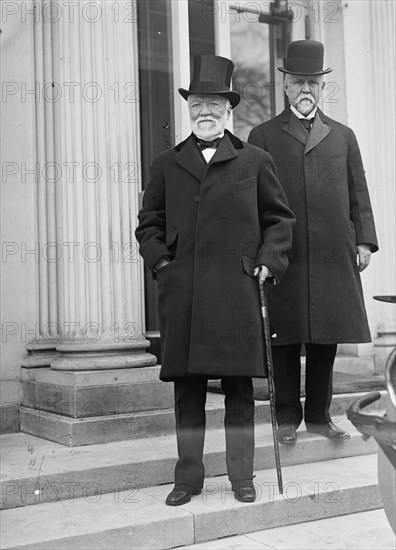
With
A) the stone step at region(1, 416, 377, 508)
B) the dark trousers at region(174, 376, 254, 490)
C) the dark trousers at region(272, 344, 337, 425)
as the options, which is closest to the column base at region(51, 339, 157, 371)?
the stone step at region(1, 416, 377, 508)

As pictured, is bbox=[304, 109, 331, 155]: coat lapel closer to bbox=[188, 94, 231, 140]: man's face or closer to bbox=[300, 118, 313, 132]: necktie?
bbox=[300, 118, 313, 132]: necktie

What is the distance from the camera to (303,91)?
4996 millimetres

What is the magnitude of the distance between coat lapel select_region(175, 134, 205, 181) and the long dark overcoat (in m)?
0.79

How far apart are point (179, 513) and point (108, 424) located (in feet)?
4.11

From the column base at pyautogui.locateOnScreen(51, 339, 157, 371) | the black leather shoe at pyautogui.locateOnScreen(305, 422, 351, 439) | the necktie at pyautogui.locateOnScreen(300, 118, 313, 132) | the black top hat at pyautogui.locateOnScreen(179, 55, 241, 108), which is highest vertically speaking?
the black top hat at pyautogui.locateOnScreen(179, 55, 241, 108)

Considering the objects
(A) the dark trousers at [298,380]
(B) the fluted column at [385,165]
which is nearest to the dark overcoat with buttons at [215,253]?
(A) the dark trousers at [298,380]

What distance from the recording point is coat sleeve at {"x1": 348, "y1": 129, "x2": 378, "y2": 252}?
504 cm

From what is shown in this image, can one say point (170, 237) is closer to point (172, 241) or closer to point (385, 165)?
point (172, 241)

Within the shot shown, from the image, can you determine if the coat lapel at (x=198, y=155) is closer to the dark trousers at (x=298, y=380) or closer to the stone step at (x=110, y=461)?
the dark trousers at (x=298, y=380)

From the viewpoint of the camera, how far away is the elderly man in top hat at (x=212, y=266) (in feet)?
13.7

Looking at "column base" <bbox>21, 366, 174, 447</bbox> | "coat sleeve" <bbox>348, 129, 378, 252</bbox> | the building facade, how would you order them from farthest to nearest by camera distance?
the building facade, "column base" <bbox>21, 366, 174, 447</bbox>, "coat sleeve" <bbox>348, 129, 378, 252</bbox>

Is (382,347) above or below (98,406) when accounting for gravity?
above

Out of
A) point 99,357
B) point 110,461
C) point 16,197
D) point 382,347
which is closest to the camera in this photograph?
point 110,461

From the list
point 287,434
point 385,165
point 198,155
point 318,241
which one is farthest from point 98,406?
point 385,165
